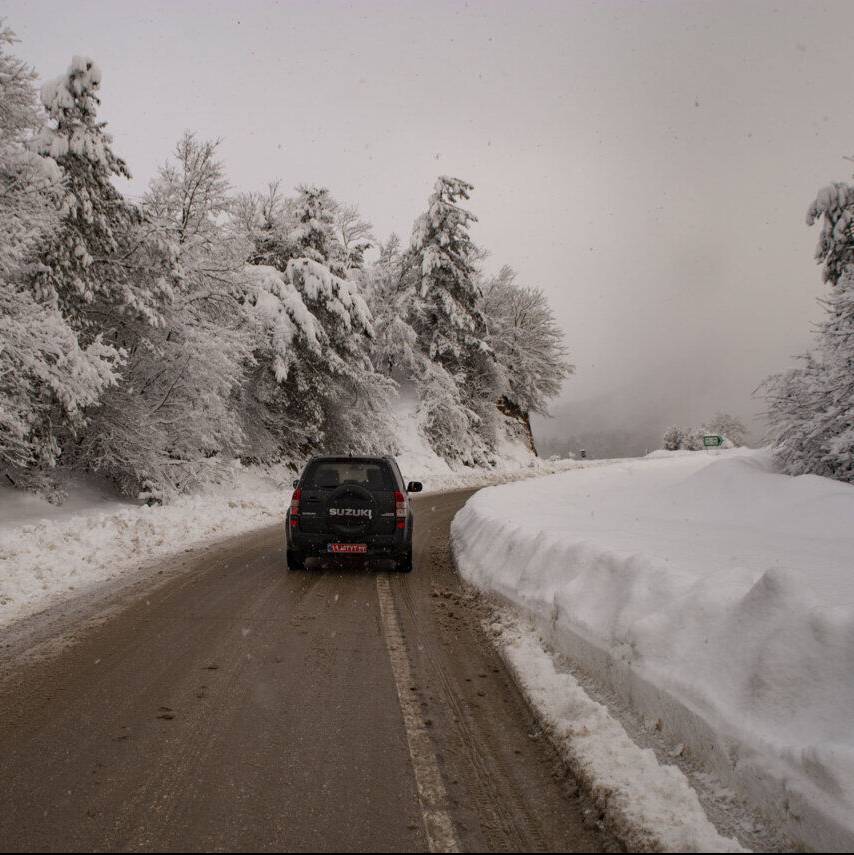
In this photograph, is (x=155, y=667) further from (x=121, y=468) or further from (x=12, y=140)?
(x=12, y=140)

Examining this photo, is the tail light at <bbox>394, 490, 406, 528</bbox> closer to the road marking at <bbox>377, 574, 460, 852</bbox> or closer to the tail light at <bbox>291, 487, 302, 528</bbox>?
the tail light at <bbox>291, 487, 302, 528</bbox>

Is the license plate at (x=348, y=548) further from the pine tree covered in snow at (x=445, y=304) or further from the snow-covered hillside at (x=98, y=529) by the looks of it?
the pine tree covered in snow at (x=445, y=304)

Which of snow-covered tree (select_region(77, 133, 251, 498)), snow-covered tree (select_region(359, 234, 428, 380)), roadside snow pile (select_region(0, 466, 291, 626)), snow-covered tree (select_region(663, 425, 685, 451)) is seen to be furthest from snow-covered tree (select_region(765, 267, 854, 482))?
snow-covered tree (select_region(663, 425, 685, 451))

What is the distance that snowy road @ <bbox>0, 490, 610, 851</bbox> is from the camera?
2.66 meters

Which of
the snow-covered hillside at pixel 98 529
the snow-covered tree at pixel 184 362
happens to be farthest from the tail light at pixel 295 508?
the snow-covered tree at pixel 184 362

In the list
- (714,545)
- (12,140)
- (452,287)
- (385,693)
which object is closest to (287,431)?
(12,140)

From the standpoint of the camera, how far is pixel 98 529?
34.0 ft

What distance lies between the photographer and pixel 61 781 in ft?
9.90

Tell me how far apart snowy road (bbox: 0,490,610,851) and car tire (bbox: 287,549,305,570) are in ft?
7.28

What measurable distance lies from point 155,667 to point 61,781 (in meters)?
1.69

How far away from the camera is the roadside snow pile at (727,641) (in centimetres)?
265

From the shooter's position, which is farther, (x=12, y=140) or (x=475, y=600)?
(x=12, y=140)

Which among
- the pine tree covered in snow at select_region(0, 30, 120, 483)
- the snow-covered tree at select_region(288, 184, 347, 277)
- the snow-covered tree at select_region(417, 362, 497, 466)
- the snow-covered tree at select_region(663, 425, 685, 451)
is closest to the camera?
the pine tree covered in snow at select_region(0, 30, 120, 483)

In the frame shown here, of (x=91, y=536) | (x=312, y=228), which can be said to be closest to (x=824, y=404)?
(x=91, y=536)
